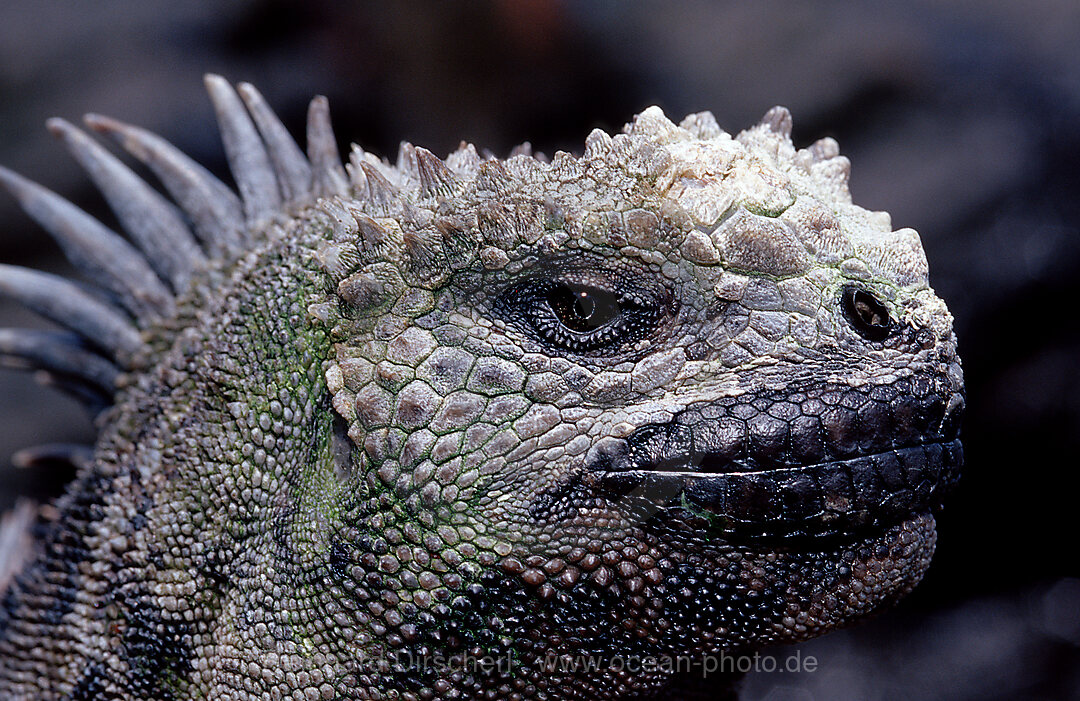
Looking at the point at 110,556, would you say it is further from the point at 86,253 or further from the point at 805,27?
the point at 805,27

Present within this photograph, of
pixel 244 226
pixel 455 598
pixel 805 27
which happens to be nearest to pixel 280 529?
pixel 455 598

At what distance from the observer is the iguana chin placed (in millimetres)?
1798

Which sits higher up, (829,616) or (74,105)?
(74,105)

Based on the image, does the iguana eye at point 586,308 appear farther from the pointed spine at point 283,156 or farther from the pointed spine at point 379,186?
the pointed spine at point 283,156

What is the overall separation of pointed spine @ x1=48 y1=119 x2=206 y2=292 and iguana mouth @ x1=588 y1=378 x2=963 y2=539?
1.51m

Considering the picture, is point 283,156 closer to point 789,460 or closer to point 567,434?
point 567,434

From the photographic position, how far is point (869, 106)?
5.53 m

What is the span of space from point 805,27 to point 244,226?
4.23 meters

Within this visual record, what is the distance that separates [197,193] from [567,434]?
152 centimetres

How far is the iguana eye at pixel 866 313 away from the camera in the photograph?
184 cm

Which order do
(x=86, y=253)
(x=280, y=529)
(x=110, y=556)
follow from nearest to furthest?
(x=280, y=529)
(x=110, y=556)
(x=86, y=253)

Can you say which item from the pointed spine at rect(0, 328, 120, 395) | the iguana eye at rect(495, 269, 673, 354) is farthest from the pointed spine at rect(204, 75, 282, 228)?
the iguana eye at rect(495, 269, 673, 354)

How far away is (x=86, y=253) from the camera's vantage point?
279cm

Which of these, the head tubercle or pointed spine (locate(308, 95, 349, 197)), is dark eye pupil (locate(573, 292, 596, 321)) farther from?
pointed spine (locate(308, 95, 349, 197))
